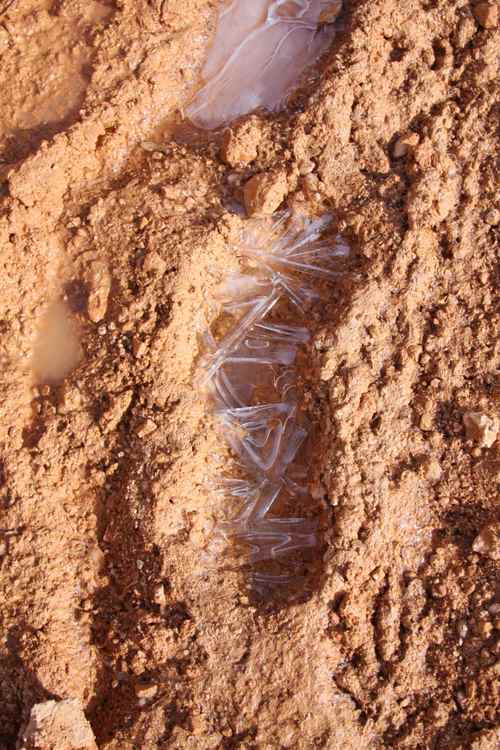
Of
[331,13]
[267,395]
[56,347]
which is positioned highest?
[331,13]

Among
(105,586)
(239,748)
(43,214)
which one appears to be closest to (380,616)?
(239,748)

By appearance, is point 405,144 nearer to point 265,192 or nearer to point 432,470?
point 265,192

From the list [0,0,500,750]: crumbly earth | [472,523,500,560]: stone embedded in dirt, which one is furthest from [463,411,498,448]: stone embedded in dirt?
[472,523,500,560]: stone embedded in dirt

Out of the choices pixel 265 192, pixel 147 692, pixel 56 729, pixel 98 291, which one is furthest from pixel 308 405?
pixel 56 729

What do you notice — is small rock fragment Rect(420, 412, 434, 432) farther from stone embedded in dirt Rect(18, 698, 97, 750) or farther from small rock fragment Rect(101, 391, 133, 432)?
stone embedded in dirt Rect(18, 698, 97, 750)

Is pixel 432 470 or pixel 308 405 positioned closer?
pixel 432 470

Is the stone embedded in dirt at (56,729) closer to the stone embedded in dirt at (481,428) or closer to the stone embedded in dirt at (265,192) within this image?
the stone embedded in dirt at (481,428)
